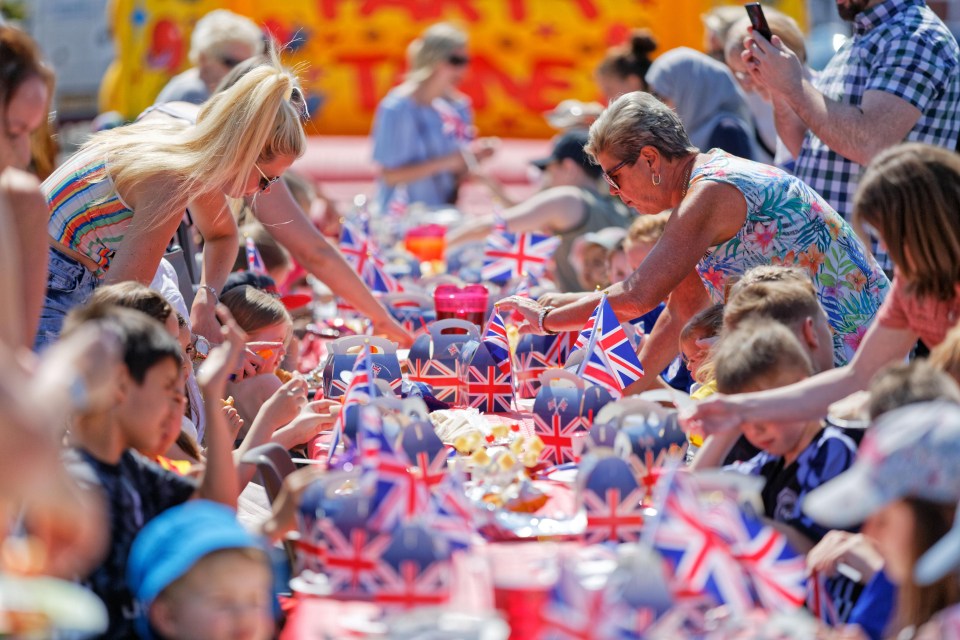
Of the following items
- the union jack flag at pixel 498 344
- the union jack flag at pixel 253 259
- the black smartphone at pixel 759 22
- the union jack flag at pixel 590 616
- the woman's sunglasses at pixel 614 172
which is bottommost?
the union jack flag at pixel 253 259

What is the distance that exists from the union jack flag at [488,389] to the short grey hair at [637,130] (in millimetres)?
601

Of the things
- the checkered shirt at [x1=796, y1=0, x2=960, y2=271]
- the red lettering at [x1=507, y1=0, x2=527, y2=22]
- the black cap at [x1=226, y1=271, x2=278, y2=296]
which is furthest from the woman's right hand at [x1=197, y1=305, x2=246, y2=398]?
the red lettering at [x1=507, y1=0, x2=527, y2=22]

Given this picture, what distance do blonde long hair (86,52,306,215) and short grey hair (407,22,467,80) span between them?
13.2 ft

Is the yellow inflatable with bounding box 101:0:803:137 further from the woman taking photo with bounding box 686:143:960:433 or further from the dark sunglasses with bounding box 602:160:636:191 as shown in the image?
the woman taking photo with bounding box 686:143:960:433

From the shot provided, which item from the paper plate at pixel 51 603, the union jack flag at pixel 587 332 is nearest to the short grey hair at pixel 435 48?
the union jack flag at pixel 587 332

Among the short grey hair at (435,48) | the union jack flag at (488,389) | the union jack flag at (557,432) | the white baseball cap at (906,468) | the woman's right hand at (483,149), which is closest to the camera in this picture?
the white baseball cap at (906,468)

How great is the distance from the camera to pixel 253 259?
3.95 metres

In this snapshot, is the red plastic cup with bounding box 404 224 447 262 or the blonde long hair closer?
the blonde long hair

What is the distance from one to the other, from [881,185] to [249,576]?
121cm

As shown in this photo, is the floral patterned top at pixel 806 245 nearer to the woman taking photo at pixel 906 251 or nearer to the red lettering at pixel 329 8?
the woman taking photo at pixel 906 251

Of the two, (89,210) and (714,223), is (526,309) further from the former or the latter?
(89,210)

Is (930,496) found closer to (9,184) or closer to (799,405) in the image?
(799,405)

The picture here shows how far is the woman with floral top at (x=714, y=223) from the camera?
279 cm

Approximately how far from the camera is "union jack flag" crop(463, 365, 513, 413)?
2924mm
